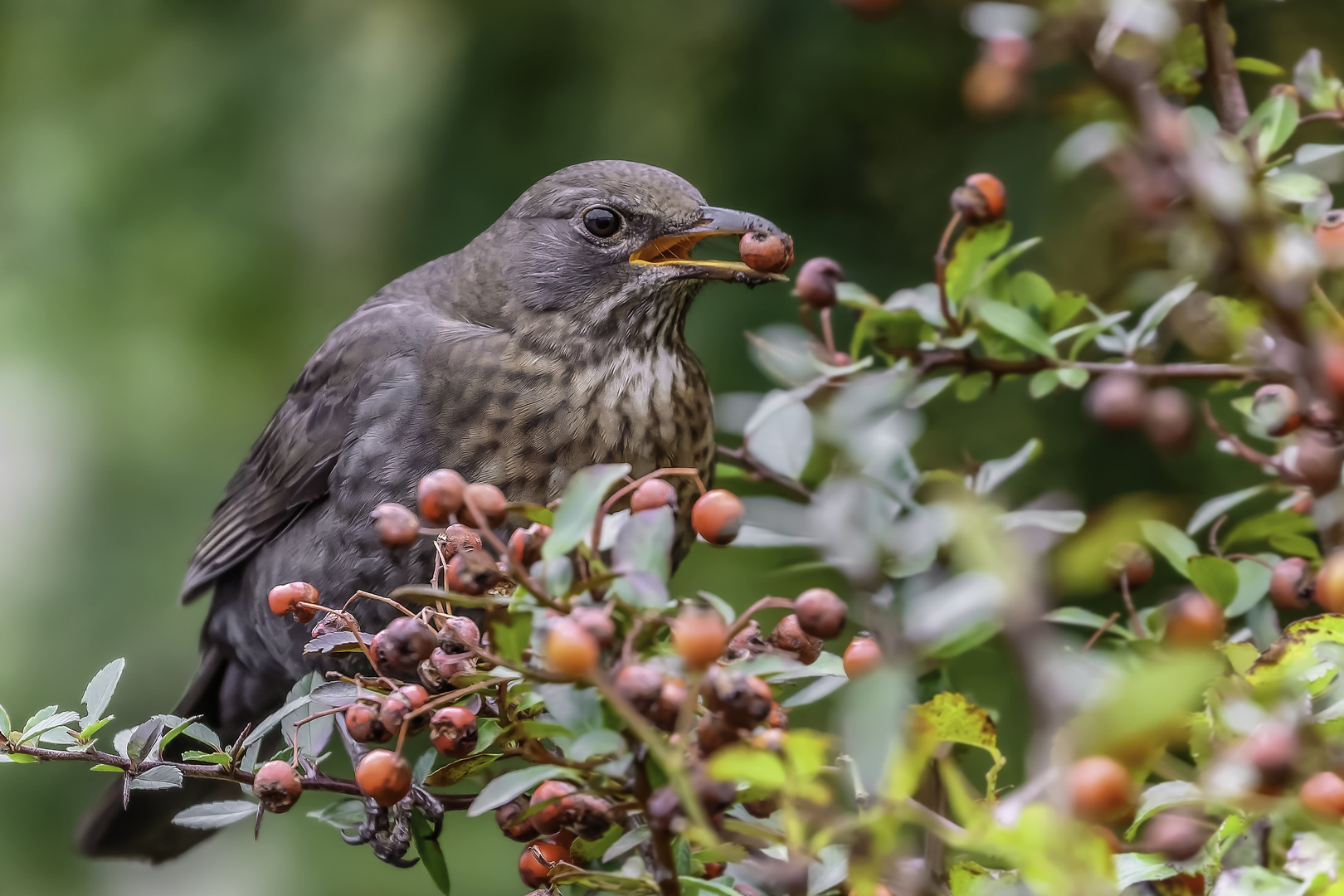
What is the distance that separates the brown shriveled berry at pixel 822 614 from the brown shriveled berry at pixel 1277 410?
1.24ft

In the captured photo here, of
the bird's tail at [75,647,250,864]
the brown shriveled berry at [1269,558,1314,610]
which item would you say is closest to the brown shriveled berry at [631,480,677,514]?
the brown shriveled berry at [1269,558,1314,610]

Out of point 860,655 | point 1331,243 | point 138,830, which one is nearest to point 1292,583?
point 1331,243

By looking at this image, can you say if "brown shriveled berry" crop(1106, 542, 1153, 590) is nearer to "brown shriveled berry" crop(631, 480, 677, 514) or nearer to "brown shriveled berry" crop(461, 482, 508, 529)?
"brown shriveled berry" crop(631, 480, 677, 514)

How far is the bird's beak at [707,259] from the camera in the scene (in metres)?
1.89

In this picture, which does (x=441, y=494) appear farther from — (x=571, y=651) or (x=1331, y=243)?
(x=1331, y=243)

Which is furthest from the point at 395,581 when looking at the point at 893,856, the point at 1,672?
the point at 1,672

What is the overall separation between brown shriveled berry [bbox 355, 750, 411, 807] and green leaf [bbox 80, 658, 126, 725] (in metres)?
0.27

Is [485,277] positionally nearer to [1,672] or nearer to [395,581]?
[395,581]

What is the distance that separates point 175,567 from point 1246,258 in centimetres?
296

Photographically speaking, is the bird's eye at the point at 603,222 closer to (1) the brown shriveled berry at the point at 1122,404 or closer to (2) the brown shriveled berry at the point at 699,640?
(1) the brown shriveled berry at the point at 1122,404

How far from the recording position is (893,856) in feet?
1.99

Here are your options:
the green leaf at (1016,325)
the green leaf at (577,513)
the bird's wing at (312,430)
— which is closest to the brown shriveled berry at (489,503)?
the green leaf at (577,513)

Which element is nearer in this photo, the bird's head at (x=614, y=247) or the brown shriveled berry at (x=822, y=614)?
the brown shriveled berry at (x=822, y=614)

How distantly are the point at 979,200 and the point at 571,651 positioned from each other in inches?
27.2
